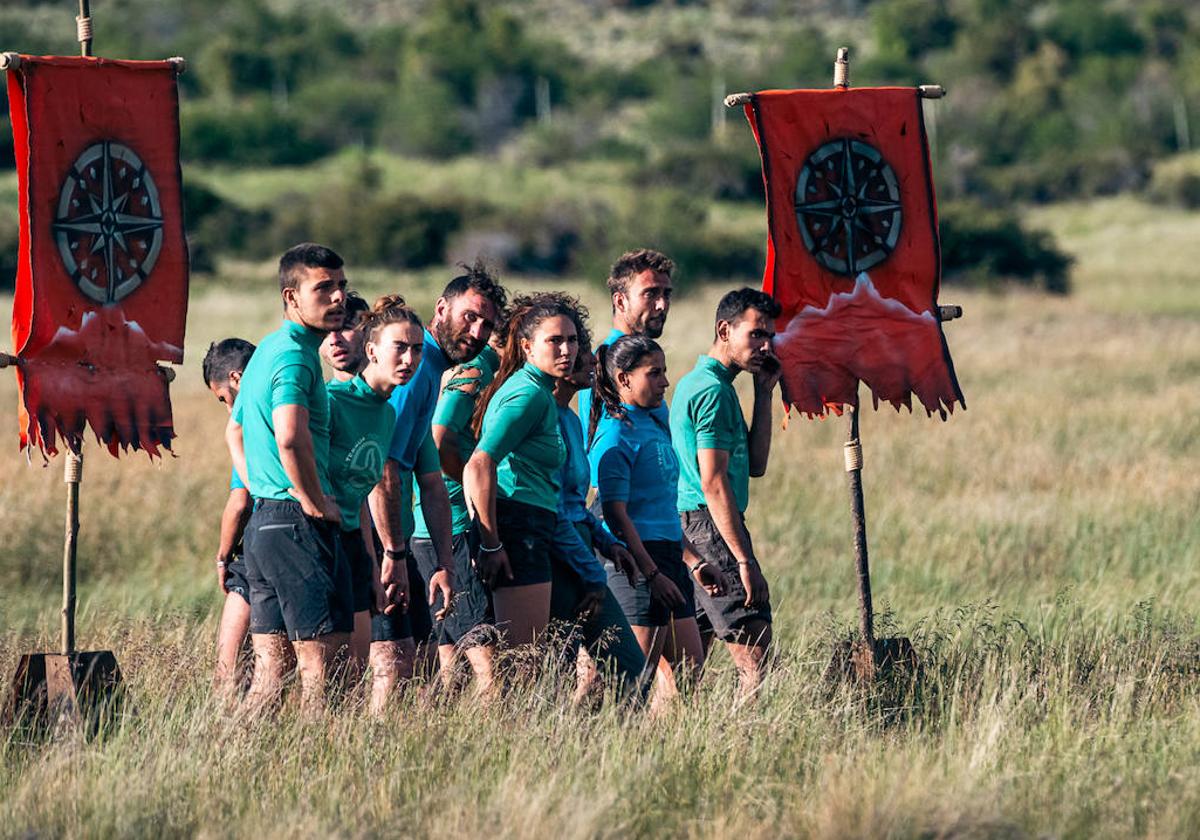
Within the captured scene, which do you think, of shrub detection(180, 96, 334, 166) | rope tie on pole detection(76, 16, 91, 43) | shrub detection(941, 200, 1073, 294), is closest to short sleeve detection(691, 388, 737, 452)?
rope tie on pole detection(76, 16, 91, 43)

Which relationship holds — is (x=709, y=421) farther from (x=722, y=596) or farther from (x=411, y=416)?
(x=411, y=416)

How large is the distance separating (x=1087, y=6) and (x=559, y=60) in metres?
30.2

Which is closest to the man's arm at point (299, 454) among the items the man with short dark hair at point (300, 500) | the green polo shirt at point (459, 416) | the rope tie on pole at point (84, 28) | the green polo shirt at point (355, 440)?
the man with short dark hair at point (300, 500)

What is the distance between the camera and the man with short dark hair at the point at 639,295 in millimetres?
7418

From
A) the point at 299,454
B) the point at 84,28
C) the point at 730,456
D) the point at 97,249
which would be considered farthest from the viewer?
the point at 730,456

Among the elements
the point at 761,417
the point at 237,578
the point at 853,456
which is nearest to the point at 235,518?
the point at 237,578

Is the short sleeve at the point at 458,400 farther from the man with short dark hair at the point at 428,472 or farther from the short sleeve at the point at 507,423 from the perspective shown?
the short sleeve at the point at 507,423

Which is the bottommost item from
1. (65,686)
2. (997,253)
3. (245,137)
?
(65,686)

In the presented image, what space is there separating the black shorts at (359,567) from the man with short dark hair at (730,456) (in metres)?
1.31

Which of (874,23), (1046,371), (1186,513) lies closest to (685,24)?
(874,23)

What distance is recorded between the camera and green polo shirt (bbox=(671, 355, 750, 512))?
22.9ft

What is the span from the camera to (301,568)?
20.0ft

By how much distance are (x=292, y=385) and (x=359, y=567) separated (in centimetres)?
74

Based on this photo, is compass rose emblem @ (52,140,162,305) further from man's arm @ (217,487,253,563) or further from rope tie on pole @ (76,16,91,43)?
man's arm @ (217,487,253,563)
